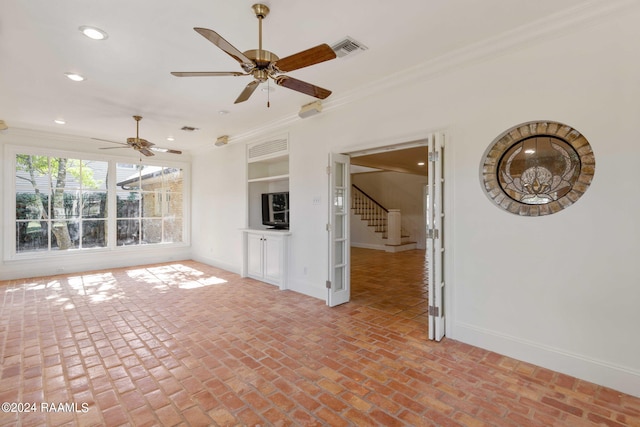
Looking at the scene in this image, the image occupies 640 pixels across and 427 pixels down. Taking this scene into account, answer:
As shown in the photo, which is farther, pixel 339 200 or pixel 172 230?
pixel 172 230

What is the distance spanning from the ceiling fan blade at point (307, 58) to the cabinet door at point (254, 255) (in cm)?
Result: 360

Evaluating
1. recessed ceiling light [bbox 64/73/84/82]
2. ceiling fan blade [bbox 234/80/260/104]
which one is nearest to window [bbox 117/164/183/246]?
recessed ceiling light [bbox 64/73/84/82]

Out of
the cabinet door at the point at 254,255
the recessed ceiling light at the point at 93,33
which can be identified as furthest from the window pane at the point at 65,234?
the recessed ceiling light at the point at 93,33

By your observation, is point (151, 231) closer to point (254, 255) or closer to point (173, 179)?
point (173, 179)

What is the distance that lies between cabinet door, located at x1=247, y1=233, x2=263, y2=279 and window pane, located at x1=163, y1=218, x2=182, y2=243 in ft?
9.96

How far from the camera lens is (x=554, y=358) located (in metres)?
2.51

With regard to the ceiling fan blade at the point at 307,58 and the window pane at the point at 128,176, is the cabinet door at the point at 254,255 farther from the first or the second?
the ceiling fan blade at the point at 307,58

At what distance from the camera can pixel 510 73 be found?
8.98 ft

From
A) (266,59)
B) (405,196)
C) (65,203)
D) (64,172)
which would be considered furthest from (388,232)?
(64,172)

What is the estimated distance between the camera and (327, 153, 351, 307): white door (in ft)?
13.5

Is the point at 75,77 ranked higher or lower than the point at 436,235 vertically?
higher

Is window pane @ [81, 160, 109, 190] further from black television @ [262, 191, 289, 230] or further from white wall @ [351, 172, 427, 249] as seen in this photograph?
white wall @ [351, 172, 427, 249]

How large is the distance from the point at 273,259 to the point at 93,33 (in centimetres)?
370

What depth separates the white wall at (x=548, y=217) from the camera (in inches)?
88.4
